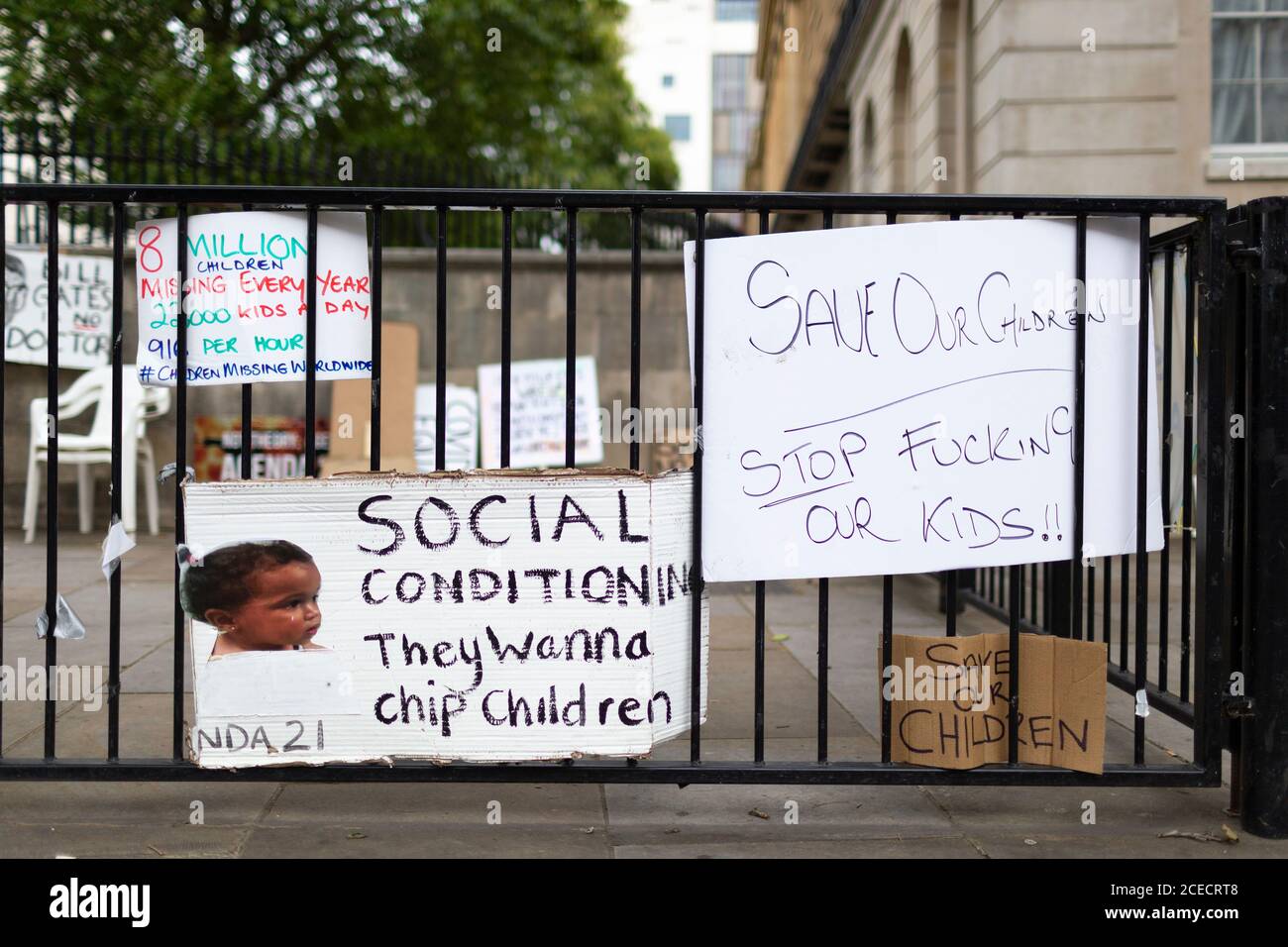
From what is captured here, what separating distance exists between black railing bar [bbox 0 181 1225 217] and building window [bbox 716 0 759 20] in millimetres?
100799

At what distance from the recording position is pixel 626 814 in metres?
3.48

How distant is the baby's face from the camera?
127 inches

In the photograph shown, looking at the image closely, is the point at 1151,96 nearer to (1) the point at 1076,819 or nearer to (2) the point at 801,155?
(1) the point at 1076,819

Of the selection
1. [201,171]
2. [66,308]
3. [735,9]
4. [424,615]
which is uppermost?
[735,9]

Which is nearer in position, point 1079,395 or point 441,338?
point 441,338

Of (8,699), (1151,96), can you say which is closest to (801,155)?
(1151,96)

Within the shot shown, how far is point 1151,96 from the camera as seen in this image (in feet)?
28.2

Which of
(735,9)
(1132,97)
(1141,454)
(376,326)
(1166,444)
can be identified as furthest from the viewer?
(735,9)

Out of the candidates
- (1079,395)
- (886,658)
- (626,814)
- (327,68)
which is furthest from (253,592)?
(327,68)

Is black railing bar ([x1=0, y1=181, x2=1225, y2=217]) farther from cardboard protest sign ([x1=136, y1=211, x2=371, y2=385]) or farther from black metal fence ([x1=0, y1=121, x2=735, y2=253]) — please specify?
black metal fence ([x1=0, y1=121, x2=735, y2=253])

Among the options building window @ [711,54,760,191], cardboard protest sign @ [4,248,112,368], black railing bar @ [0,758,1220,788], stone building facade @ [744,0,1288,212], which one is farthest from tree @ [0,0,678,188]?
building window @ [711,54,760,191]

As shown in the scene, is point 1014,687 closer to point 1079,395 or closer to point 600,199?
point 1079,395

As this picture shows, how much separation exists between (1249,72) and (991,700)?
757 cm

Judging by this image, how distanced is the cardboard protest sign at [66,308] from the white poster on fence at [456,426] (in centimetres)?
276
